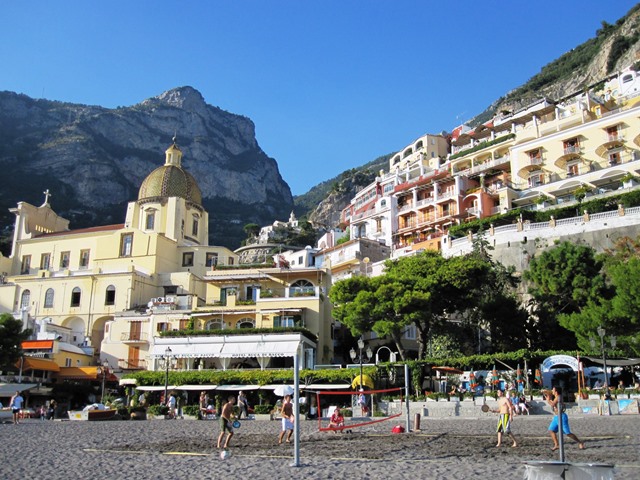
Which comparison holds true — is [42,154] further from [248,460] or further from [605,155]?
[248,460]

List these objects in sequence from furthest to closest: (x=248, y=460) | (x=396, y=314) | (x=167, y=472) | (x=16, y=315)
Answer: (x=16, y=315), (x=396, y=314), (x=248, y=460), (x=167, y=472)

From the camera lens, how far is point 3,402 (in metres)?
37.9

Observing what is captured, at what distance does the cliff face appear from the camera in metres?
115

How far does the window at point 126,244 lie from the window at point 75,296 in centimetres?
447

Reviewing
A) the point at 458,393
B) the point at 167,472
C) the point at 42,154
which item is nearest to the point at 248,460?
the point at 167,472

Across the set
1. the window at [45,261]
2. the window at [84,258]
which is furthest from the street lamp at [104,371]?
the window at [45,261]

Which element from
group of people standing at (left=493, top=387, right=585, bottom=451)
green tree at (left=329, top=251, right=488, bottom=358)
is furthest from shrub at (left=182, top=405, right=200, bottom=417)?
group of people standing at (left=493, top=387, right=585, bottom=451)

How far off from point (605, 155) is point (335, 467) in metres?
48.6

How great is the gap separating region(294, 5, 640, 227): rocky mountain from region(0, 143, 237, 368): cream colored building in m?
48.9

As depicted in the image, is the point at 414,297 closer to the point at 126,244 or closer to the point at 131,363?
the point at 131,363

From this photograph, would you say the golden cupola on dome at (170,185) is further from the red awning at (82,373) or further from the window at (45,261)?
the red awning at (82,373)

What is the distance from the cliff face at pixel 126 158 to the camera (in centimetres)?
11481

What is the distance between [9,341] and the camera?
36.0 metres

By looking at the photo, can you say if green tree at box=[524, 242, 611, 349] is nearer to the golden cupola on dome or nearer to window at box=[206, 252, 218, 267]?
window at box=[206, 252, 218, 267]
